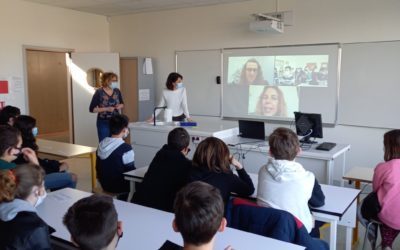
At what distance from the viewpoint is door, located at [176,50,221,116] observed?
6.41 m

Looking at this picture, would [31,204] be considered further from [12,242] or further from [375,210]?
[375,210]

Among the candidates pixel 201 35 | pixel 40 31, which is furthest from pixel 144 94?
pixel 40 31

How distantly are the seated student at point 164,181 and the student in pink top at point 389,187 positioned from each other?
1.28 m

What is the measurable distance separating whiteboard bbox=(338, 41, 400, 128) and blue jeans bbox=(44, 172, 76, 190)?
365cm

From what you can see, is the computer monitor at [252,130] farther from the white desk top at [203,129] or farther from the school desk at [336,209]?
the school desk at [336,209]

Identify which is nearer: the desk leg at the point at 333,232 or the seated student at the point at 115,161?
the desk leg at the point at 333,232

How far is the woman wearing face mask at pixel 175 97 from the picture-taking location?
5222mm

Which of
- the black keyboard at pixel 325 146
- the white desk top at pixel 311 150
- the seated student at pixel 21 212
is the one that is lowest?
the white desk top at pixel 311 150

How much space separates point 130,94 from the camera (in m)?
7.20

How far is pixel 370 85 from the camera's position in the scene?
16.4ft

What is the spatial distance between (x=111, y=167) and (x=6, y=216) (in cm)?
161

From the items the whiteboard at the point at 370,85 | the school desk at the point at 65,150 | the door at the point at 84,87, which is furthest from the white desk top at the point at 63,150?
the whiteboard at the point at 370,85

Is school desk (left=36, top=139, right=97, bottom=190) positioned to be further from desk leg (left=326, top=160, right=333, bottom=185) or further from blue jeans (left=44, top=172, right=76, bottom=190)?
desk leg (left=326, top=160, right=333, bottom=185)

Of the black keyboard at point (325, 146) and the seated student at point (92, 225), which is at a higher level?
the seated student at point (92, 225)
